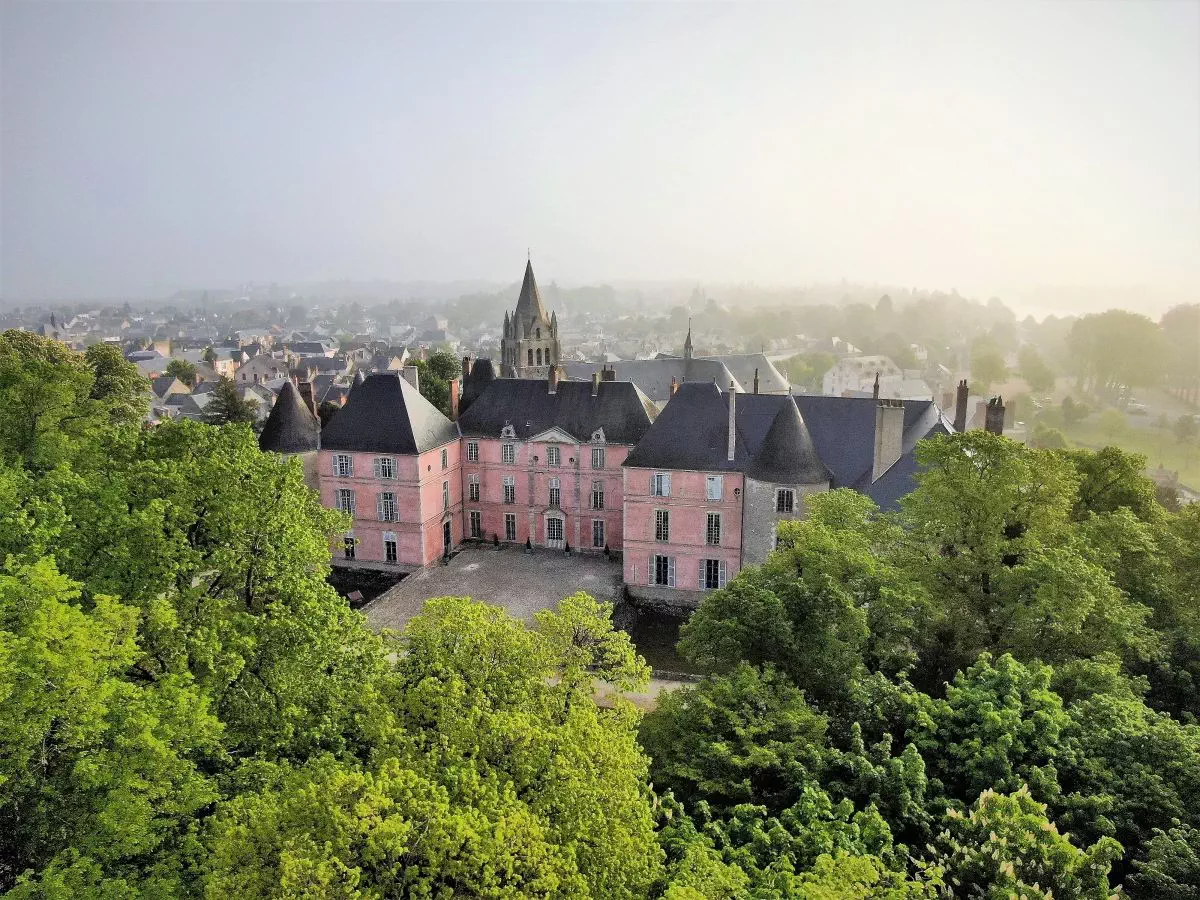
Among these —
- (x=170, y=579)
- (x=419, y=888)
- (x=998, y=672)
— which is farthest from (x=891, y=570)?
(x=170, y=579)

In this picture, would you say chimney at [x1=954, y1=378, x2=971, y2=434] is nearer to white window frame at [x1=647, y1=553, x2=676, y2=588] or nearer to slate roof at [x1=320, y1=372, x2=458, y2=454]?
white window frame at [x1=647, y1=553, x2=676, y2=588]

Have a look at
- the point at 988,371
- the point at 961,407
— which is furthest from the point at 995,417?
the point at 988,371

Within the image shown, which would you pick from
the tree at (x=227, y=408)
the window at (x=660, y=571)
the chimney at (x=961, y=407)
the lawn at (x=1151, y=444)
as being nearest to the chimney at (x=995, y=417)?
the chimney at (x=961, y=407)

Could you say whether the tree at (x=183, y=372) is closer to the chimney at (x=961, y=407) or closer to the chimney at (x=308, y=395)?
the chimney at (x=308, y=395)

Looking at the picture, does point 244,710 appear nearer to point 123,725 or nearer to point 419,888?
point 123,725

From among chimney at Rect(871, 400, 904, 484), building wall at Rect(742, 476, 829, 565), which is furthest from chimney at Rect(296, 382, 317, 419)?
chimney at Rect(871, 400, 904, 484)

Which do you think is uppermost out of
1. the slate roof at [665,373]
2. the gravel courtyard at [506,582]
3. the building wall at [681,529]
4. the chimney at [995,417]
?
the chimney at [995,417]

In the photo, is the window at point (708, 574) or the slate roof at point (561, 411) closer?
the window at point (708, 574)
